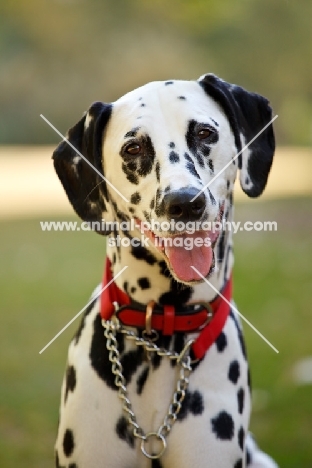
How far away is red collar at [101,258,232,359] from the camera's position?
121 inches

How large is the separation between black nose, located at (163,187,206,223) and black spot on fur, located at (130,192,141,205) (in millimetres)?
226

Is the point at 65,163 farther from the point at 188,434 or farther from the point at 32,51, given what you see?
the point at 32,51

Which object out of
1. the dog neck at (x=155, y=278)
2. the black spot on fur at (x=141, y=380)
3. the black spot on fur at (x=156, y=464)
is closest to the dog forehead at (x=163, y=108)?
the dog neck at (x=155, y=278)

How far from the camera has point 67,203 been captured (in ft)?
43.2

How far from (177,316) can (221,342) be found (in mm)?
227

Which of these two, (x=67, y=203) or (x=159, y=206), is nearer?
(x=159, y=206)

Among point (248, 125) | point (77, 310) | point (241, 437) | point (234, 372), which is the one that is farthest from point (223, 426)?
point (77, 310)

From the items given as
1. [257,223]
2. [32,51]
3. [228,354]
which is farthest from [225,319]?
[32,51]

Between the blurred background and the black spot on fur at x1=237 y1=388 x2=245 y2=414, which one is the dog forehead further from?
the blurred background

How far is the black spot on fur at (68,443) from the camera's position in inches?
120

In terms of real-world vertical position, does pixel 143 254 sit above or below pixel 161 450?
above

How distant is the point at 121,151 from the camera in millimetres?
3053

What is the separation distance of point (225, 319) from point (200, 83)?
103 cm

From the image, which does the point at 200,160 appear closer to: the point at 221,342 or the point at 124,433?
the point at 221,342
